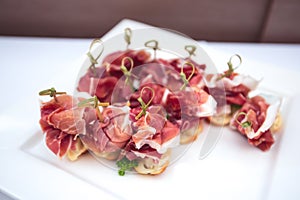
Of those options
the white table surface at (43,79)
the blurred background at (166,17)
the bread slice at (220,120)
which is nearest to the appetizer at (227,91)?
the bread slice at (220,120)

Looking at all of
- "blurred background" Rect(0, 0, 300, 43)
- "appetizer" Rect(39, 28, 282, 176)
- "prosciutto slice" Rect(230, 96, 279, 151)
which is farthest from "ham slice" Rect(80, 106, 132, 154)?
"blurred background" Rect(0, 0, 300, 43)

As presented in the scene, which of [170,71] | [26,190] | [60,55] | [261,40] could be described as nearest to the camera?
[26,190]

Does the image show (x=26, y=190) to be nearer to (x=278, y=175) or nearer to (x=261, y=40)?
(x=278, y=175)

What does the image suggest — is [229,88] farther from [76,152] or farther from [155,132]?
[76,152]

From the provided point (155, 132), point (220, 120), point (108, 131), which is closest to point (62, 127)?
point (108, 131)

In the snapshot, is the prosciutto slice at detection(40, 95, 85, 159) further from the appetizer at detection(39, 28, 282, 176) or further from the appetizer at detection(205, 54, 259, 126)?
the appetizer at detection(205, 54, 259, 126)

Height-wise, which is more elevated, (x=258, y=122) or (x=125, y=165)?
(x=258, y=122)

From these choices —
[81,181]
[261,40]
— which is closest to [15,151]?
[81,181]
